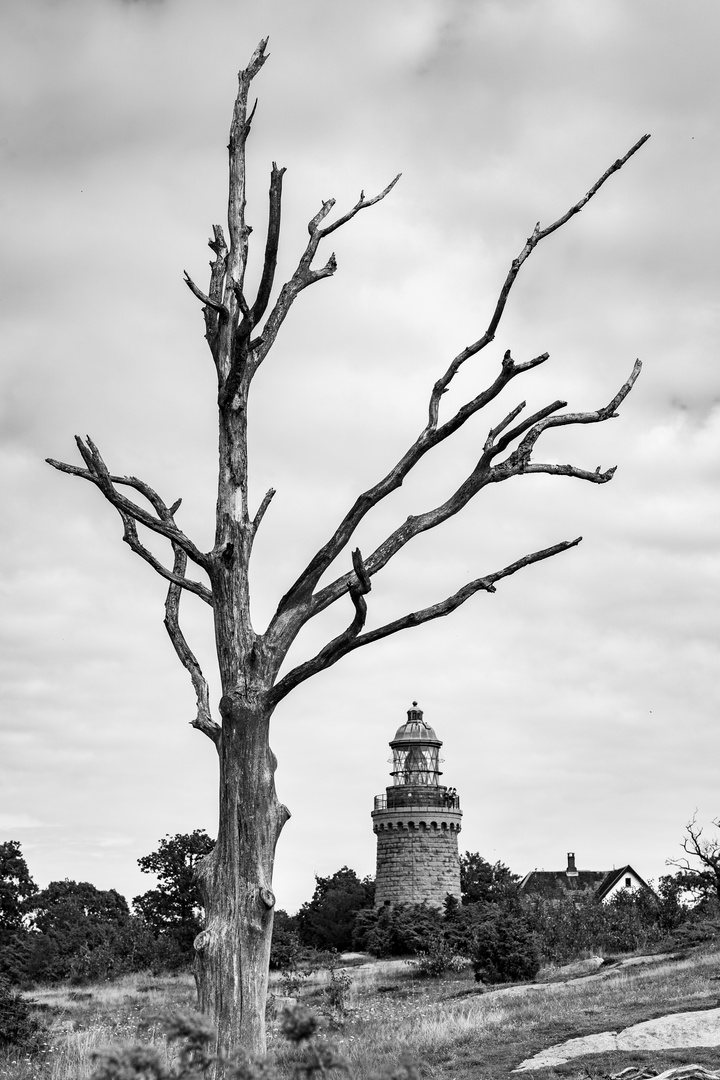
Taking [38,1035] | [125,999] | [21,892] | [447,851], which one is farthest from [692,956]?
[21,892]

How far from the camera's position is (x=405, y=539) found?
8.09 m

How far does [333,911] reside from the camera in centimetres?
5294

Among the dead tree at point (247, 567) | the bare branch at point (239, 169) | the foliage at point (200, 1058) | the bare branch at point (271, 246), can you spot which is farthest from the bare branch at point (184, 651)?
the foliage at point (200, 1058)

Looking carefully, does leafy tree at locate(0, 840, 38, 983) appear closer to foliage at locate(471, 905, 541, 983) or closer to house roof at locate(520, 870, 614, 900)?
foliage at locate(471, 905, 541, 983)

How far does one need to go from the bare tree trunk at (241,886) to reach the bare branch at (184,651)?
44 cm

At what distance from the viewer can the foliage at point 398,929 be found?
4156 cm

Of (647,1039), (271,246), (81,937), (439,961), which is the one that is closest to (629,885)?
(81,937)

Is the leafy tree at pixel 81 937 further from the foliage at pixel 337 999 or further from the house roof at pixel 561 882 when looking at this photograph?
the house roof at pixel 561 882

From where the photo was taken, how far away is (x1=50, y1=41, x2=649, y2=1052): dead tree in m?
7.17

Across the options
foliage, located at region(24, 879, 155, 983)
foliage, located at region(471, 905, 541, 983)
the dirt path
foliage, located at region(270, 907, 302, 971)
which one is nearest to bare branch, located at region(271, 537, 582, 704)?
the dirt path

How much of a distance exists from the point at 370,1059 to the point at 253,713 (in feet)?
19.6

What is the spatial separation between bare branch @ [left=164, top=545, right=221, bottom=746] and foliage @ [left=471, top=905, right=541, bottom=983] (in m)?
23.6

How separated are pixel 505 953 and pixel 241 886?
2481cm

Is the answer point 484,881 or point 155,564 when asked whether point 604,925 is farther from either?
point 155,564
